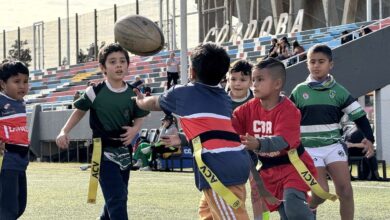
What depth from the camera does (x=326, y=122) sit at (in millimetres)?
9055

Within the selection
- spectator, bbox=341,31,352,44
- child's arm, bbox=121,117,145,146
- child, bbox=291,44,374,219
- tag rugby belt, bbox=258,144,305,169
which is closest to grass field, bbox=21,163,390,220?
child, bbox=291,44,374,219

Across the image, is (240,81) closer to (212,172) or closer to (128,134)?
(128,134)

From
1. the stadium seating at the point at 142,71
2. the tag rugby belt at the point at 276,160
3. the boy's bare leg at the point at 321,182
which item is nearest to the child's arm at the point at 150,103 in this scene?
the tag rugby belt at the point at 276,160

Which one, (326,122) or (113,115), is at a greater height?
(113,115)

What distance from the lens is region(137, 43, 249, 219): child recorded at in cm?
666

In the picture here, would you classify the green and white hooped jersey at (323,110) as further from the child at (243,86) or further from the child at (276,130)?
the child at (276,130)

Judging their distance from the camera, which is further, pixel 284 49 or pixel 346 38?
pixel 346 38

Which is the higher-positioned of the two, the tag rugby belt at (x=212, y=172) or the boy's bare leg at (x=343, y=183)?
the tag rugby belt at (x=212, y=172)

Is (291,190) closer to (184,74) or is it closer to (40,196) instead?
(40,196)

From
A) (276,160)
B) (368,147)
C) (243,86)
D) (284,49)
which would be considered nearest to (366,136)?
(368,147)

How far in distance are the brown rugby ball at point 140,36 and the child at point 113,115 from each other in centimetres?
105

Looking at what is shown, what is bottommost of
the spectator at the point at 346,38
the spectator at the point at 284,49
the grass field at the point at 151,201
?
the grass field at the point at 151,201

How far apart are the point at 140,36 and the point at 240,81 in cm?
134

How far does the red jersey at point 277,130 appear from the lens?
7.58 metres
